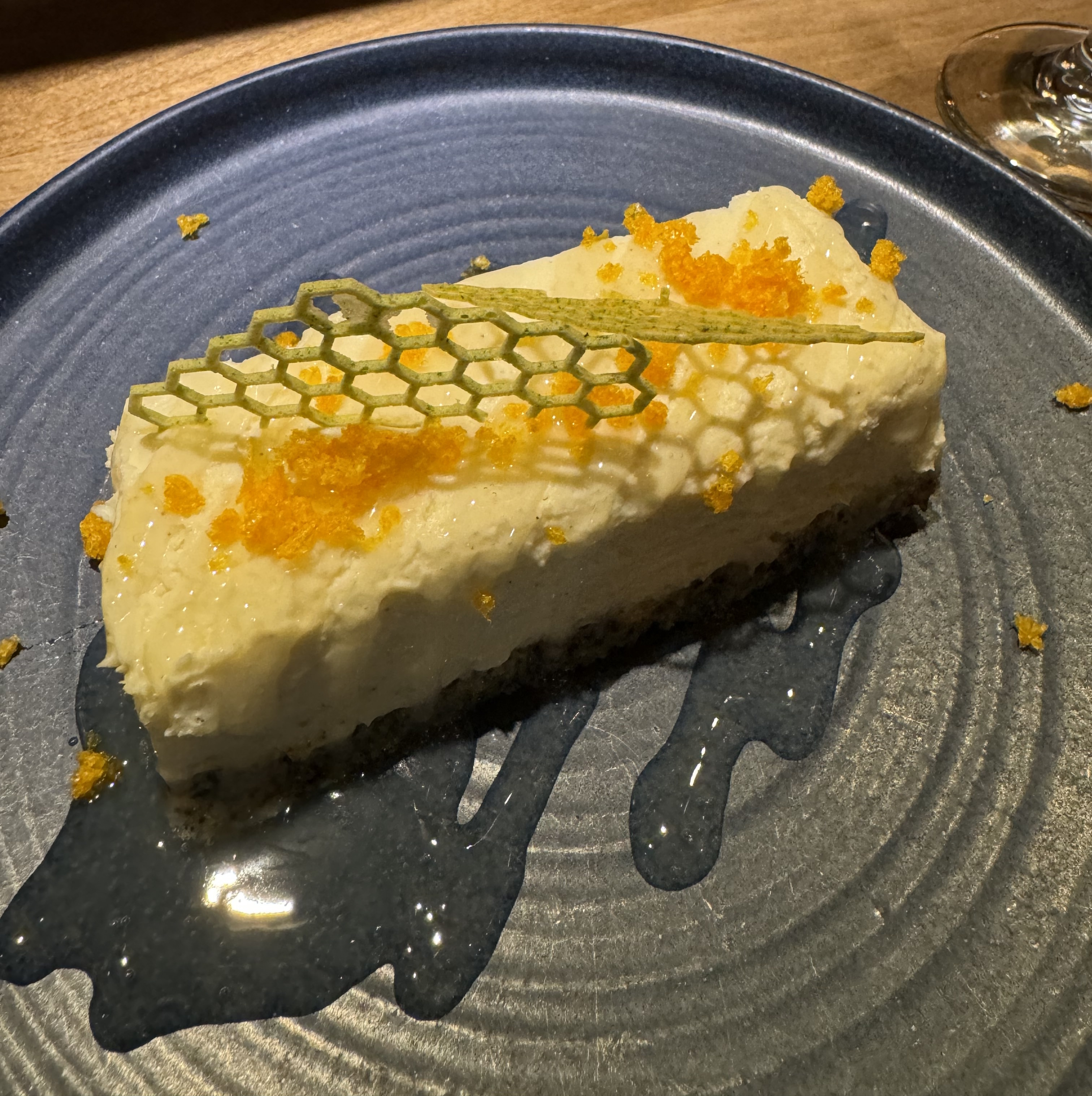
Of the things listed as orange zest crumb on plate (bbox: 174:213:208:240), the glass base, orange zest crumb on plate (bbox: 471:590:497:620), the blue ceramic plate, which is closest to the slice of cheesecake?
orange zest crumb on plate (bbox: 471:590:497:620)

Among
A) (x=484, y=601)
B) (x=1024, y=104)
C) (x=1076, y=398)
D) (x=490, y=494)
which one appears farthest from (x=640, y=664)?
(x=1024, y=104)

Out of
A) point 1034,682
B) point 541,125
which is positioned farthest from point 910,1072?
point 541,125

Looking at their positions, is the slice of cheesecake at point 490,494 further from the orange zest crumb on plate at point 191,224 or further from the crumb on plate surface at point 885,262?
the orange zest crumb on plate at point 191,224

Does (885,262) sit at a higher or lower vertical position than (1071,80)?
lower

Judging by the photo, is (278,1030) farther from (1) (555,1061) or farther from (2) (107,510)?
(2) (107,510)

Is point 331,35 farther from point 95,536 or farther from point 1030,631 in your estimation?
point 1030,631

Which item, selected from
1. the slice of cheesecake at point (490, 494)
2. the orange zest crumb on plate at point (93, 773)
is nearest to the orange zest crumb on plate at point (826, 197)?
the slice of cheesecake at point (490, 494)
